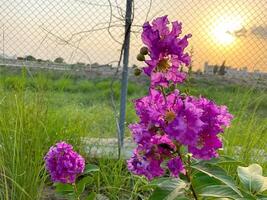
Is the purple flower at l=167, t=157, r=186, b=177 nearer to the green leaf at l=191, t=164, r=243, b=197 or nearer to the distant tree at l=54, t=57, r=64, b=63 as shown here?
the green leaf at l=191, t=164, r=243, b=197

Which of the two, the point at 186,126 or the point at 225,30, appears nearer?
the point at 186,126

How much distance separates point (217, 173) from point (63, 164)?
66cm

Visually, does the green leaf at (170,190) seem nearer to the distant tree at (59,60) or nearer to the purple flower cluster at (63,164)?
the purple flower cluster at (63,164)

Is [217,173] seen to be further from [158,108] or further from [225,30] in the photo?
[225,30]

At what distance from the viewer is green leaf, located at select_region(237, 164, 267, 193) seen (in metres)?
1.46

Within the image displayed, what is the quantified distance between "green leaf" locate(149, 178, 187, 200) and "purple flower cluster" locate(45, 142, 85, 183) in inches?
22.3

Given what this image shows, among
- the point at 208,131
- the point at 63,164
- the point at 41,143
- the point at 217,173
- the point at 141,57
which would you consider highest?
the point at 141,57

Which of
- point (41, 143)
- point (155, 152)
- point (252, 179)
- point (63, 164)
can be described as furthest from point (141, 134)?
point (41, 143)

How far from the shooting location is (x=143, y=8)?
15.1 ft

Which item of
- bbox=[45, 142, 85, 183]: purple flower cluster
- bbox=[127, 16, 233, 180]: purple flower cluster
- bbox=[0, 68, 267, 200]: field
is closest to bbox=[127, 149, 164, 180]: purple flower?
bbox=[127, 16, 233, 180]: purple flower cluster

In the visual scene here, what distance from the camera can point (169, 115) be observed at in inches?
45.3

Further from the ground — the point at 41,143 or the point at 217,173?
the point at 217,173

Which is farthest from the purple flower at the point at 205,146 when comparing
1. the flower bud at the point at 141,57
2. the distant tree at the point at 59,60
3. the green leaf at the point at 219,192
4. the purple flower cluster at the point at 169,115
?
the distant tree at the point at 59,60

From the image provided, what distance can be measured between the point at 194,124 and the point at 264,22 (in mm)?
4483
